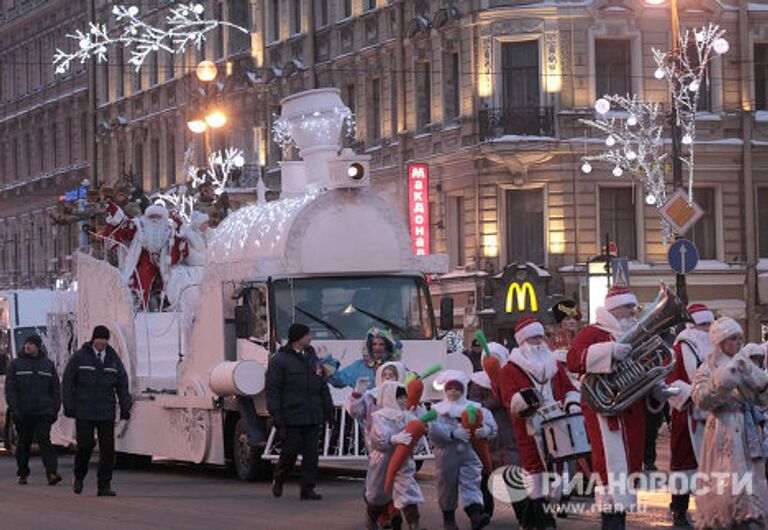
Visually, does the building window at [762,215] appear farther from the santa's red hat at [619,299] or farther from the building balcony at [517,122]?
the santa's red hat at [619,299]

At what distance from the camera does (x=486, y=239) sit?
49.3 metres

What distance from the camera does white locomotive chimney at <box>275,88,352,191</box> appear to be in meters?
25.5

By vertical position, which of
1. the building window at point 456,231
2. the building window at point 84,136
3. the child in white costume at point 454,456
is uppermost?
the building window at point 84,136

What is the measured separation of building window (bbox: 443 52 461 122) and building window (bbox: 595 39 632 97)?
355cm

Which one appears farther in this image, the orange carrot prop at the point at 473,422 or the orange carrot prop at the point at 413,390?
the orange carrot prop at the point at 413,390

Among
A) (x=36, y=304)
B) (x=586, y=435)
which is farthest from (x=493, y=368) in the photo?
(x=36, y=304)

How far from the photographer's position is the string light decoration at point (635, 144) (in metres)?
46.8

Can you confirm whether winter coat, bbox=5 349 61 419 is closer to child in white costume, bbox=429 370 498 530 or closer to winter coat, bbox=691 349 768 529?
child in white costume, bbox=429 370 498 530

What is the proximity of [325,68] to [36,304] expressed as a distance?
23664mm

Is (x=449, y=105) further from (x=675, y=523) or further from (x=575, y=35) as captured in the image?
(x=675, y=523)

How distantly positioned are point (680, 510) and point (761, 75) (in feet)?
114

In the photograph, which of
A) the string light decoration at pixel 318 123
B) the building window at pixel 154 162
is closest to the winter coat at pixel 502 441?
the string light decoration at pixel 318 123

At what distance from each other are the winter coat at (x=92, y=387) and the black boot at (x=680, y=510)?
6.83 meters

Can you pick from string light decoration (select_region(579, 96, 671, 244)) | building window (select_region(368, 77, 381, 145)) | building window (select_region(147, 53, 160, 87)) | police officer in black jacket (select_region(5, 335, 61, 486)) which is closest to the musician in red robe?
police officer in black jacket (select_region(5, 335, 61, 486))
